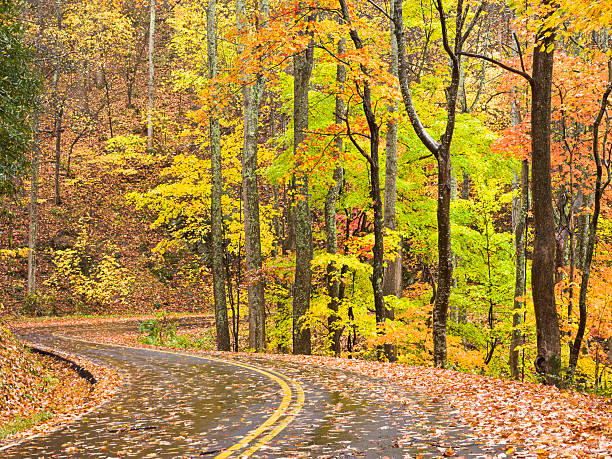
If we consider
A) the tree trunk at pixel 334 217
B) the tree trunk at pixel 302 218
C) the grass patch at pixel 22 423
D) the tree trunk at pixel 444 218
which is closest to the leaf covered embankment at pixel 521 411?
the tree trunk at pixel 444 218

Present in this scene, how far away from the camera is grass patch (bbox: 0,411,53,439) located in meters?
7.99

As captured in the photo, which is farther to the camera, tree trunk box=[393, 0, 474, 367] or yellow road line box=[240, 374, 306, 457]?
tree trunk box=[393, 0, 474, 367]

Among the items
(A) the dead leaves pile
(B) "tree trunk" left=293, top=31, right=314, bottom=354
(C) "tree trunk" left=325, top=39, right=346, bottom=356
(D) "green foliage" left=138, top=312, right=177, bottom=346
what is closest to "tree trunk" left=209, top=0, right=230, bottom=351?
(B) "tree trunk" left=293, top=31, right=314, bottom=354

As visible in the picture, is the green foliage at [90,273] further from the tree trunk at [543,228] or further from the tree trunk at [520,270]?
the tree trunk at [543,228]

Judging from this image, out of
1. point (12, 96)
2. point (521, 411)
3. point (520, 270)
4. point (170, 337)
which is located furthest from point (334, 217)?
point (170, 337)

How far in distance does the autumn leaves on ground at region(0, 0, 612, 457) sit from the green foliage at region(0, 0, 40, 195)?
0.06 metres

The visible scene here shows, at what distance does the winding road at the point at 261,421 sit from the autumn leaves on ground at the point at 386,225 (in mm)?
705

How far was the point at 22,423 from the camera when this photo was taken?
28.7 feet

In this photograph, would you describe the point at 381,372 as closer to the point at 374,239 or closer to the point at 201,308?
the point at 374,239

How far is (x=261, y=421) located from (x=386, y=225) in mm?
10062

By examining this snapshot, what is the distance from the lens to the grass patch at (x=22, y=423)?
7988 millimetres

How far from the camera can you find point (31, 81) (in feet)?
50.6

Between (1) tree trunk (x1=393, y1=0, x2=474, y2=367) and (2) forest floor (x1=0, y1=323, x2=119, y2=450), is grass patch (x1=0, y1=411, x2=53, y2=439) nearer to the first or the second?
(2) forest floor (x1=0, y1=323, x2=119, y2=450)

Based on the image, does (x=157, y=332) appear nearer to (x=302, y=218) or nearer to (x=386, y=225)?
(x=302, y=218)
